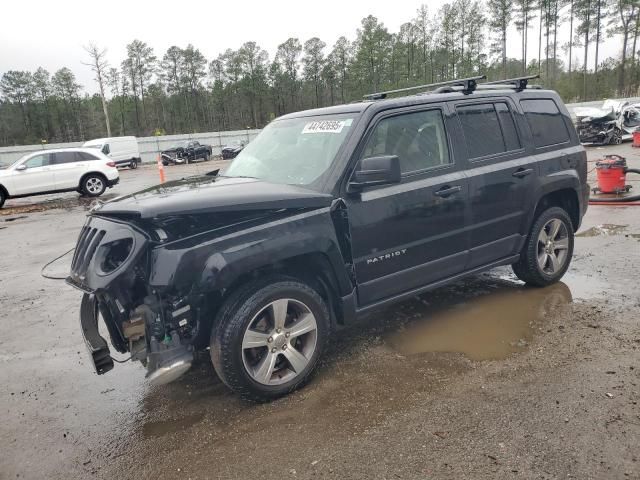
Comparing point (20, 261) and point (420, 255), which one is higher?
point (420, 255)

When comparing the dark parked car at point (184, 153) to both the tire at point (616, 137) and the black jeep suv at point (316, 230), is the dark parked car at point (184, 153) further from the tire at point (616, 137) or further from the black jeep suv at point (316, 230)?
the black jeep suv at point (316, 230)

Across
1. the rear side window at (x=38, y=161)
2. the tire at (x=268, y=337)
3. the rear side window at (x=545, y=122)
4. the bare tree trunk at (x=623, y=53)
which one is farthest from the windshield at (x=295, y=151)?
the bare tree trunk at (x=623, y=53)

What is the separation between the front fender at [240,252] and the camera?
9.13ft

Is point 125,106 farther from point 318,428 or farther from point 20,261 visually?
point 318,428

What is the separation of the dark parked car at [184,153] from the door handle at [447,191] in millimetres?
32025

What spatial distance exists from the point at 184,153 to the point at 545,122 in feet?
104

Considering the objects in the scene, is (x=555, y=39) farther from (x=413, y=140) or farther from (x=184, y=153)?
(x=413, y=140)

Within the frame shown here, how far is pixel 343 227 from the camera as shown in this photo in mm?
3410

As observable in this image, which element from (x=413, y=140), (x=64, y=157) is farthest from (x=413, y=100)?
(x=64, y=157)

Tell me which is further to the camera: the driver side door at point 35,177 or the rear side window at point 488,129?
the driver side door at point 35,177

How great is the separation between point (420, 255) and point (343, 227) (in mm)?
811

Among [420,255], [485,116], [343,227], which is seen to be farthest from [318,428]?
[485,116]

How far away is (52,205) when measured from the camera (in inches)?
614

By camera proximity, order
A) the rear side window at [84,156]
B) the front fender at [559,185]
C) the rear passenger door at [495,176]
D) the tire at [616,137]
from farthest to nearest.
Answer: the tire at [616,137] < the rear side window at [84,156] < the front fender at [559,185] < the rear passenger door at [495,176]
